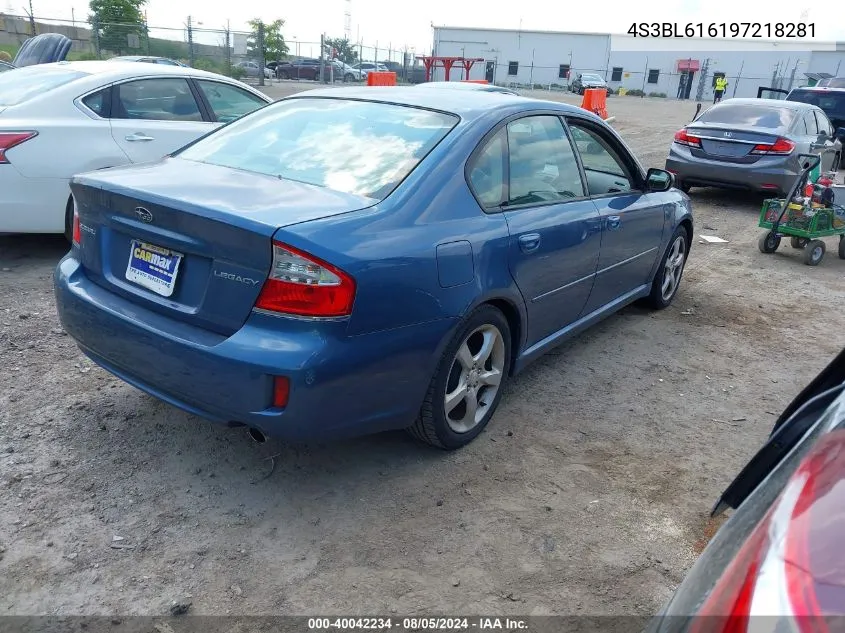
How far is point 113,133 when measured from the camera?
5781 mm

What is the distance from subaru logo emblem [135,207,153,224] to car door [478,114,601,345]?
1.61 m

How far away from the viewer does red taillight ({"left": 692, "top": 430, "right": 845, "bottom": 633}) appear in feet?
3.69

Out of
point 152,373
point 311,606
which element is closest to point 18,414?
point 152,373

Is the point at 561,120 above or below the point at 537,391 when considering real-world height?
above

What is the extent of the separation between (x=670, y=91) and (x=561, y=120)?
63.8 m

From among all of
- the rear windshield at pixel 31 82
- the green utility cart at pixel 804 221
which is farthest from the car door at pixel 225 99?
the green utility cart at pixel 804 221

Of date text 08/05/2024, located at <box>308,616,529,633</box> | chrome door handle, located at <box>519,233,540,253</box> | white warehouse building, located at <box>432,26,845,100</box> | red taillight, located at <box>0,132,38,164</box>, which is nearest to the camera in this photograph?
date text 08/05/2024, located at <box>308,616,529,633</box>

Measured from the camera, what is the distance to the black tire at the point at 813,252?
755cm

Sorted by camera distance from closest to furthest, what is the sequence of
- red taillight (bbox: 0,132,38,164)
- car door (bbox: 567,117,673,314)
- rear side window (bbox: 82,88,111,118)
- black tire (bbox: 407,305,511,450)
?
black tire (bbox: 407,305,511,450) → car door (bbox: 567,117,673,314) → red taillight (bbox: 0,132,38,164) → rear side window (bbox: 82,88,111,118)

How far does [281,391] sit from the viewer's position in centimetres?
261

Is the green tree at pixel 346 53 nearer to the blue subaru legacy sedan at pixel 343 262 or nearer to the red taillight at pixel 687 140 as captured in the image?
the red taillight at pixel 687 140

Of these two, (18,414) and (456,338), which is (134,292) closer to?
(18,414)

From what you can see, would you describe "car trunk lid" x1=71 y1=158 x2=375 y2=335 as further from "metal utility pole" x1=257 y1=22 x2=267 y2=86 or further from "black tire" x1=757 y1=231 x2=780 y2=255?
"metal utility pole" x1=257 y1=22 x2=267 y2=86

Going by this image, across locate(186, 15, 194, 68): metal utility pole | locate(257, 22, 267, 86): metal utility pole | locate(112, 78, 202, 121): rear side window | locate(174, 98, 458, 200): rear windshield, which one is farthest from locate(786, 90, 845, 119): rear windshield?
locate(186, 15, 194, 68): metal utility pole
